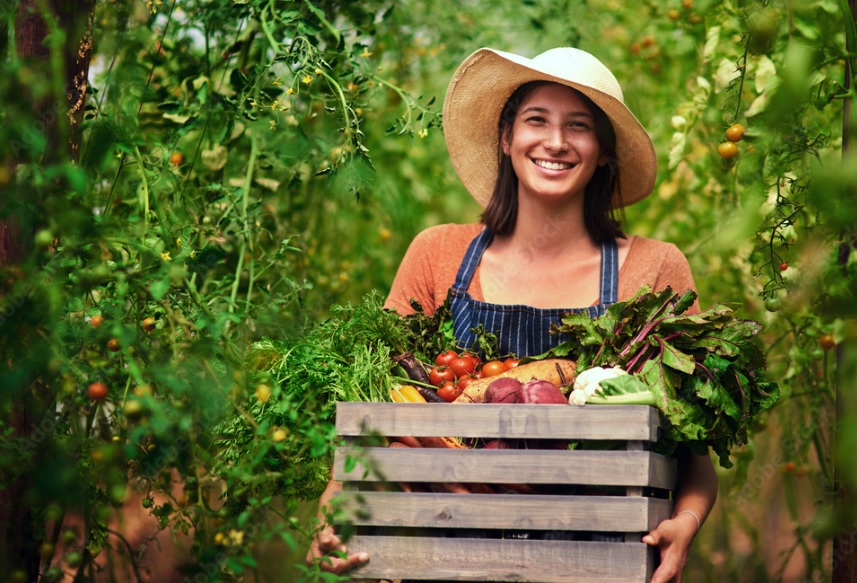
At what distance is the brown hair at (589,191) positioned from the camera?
10.8 feet

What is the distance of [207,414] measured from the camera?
2033 millimetres

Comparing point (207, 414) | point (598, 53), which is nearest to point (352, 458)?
point (207, 414)

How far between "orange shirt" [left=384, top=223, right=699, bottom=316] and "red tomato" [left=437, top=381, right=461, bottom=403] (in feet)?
2.02

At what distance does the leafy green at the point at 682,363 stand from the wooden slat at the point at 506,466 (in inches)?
5.8

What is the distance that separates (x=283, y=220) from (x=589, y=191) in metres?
1.31

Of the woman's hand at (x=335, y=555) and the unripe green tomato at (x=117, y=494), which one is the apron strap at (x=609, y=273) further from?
the unripe green tomato at (x=117, y=494)

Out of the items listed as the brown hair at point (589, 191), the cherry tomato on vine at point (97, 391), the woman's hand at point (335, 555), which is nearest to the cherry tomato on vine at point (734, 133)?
the brown hair at point (589, 191)

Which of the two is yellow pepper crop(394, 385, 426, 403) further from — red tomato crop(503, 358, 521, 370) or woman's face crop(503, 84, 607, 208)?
woman's face crop(503, 84, 607, 208)

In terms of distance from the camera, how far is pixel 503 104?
11.2ft

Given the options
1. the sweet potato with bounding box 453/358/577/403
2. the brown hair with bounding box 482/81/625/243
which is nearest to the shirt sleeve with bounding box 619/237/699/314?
the brown hair with bounding box 482/81/625/243

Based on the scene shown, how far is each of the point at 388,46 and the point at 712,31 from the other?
1415 mm

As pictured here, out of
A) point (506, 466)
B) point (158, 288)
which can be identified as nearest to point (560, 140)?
point (506, 466)

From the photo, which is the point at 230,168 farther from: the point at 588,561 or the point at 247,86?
the point at 588,561

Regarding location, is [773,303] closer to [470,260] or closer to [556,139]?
[556,139]
